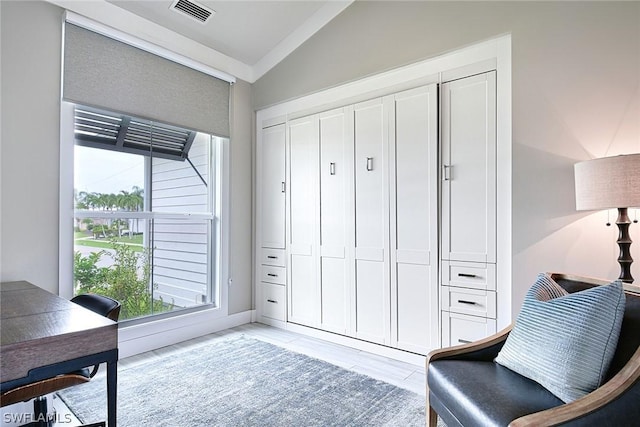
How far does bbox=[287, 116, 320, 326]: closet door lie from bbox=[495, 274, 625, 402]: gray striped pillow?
221cm

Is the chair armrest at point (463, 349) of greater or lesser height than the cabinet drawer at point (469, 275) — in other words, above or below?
below

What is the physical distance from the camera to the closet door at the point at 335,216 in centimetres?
324

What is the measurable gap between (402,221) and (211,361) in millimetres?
1902

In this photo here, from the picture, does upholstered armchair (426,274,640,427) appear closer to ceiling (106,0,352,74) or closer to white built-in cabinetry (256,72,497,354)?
white built-in cabinetry (256,72,497,354)

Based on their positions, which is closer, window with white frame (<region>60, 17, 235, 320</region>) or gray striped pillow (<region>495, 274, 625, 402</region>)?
gray striped pillow (<region>495, 274, 625, 402</region>)

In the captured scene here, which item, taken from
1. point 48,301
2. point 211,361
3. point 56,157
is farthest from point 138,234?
point 48,301

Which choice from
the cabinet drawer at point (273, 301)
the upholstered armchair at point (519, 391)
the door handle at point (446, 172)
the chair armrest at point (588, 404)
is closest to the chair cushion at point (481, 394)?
the upholstered armchair at point (519, 391)

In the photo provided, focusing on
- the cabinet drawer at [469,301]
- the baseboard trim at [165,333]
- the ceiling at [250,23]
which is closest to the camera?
the cabinet drawer at [469,301]

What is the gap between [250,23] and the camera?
3.36 m

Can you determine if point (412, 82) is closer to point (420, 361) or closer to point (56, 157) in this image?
point (420, 361)

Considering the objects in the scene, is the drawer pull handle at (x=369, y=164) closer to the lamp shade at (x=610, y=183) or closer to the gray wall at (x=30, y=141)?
the lamp shade at (x=610, y=183)

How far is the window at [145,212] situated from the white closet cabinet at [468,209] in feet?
7.51


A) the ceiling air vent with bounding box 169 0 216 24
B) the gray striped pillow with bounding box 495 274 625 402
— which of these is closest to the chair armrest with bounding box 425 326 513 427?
the gray striped pillow with bounding box 495 274 625 402

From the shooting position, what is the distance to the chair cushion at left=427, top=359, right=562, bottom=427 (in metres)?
1.23
